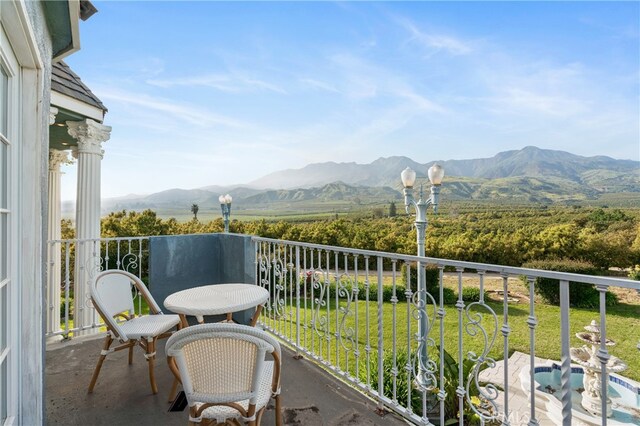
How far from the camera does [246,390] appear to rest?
60.4 inches

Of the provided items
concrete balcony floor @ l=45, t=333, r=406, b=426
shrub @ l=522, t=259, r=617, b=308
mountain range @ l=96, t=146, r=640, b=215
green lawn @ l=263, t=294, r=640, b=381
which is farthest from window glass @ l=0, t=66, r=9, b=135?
mountain range @ l=96, t=146, r=640, b=215

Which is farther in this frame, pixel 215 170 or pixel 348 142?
pixel 348 142

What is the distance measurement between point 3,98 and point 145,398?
2192mm

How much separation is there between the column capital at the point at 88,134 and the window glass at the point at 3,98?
427 cm

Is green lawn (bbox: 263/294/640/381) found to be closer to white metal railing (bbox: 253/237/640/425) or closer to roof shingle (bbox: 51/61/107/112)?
white metal railing (bbox: 253/237/640/425)

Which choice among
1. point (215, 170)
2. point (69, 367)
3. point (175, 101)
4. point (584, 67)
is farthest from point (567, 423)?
point (584, 67)

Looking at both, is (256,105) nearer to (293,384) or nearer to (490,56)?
(490,56)

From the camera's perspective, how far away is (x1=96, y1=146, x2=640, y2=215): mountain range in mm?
17672

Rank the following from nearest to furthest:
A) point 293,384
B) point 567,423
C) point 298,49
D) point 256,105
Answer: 1. point 567,423
2. point 293,384
3. point 298,49
4. point 256,105

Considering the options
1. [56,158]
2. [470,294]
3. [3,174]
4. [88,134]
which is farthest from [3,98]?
[470,294]

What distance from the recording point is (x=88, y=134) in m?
5.06

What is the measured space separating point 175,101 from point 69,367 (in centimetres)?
1384

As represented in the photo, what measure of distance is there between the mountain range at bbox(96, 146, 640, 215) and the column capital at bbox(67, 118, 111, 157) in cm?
1025

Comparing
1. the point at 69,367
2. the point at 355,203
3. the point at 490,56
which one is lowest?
the point at 69,367
